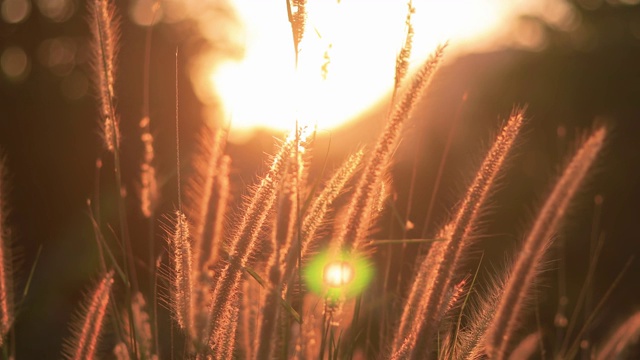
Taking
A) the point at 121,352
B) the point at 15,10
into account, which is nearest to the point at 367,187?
the point at 121,352

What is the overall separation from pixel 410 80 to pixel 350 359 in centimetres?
84

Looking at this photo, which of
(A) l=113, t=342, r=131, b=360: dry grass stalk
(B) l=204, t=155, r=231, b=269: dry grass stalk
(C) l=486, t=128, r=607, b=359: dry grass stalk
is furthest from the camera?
(A) l=113, t=342, r=131, b=360: dry grass stalk

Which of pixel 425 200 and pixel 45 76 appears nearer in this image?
pixel 425 200

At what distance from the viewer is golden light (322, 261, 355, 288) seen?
2.03 meters

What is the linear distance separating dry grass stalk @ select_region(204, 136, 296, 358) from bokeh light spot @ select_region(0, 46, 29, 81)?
1275 centimetres

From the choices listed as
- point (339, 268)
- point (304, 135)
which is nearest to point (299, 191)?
point (304, 135)

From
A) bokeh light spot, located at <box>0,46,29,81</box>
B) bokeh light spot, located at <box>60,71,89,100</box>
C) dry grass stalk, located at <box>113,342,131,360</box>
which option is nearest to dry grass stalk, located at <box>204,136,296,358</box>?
dry grass stalk, located at <box>113,342,131,360</box>

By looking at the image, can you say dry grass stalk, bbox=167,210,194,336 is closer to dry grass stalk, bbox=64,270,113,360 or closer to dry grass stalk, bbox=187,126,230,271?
dry grass stalk, bbox=187,126,230,271

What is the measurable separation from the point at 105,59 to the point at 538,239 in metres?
1.34

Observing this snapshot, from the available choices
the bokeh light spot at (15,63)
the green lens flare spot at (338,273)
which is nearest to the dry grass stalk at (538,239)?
the green lens flare spot at (338,273)

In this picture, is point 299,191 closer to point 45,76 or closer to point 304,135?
point 304,135

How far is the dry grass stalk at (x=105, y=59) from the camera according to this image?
89.1 inches

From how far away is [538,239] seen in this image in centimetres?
199

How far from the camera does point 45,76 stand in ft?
45.2
